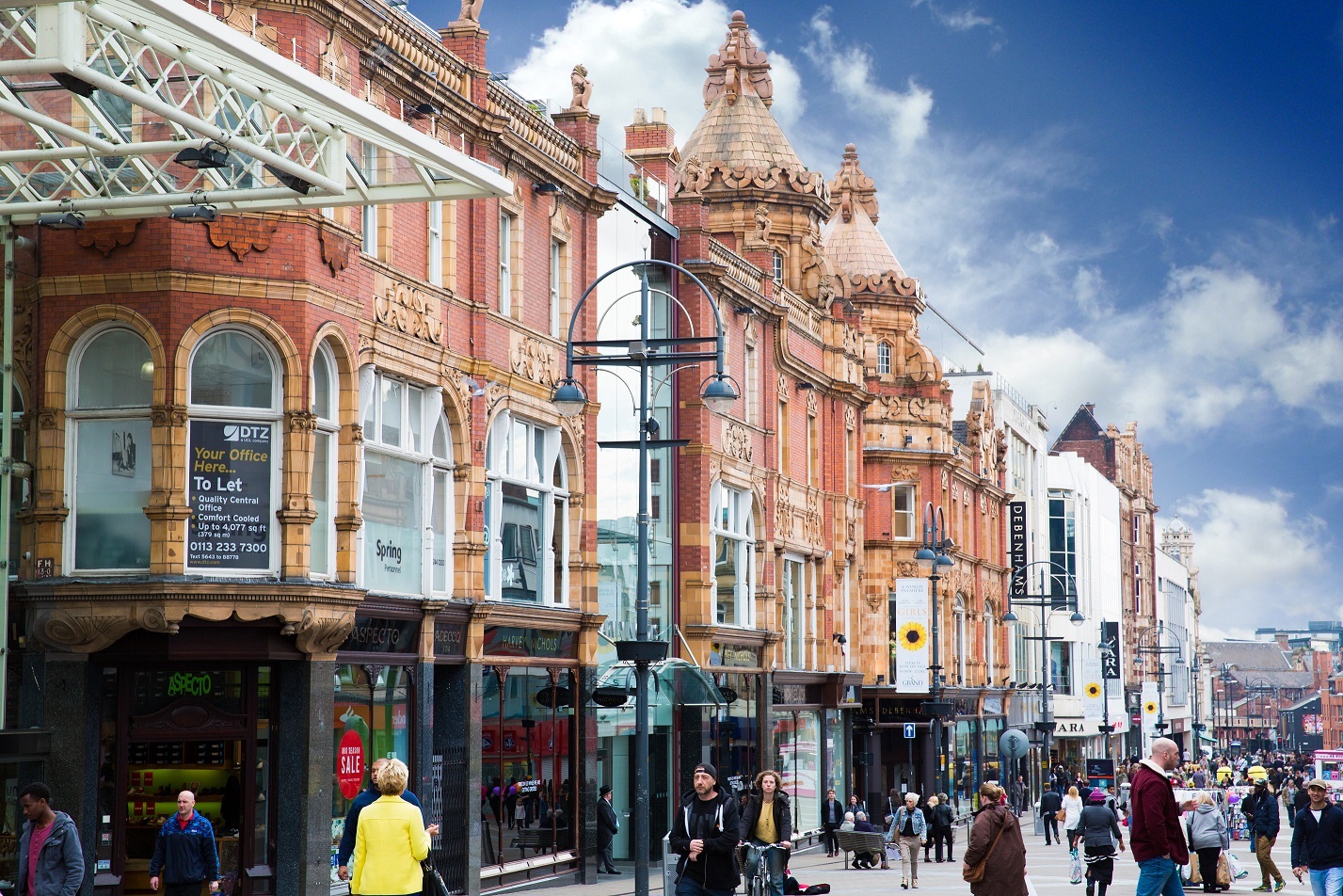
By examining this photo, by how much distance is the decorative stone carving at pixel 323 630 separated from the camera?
71.5 ft

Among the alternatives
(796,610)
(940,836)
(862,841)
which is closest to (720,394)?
(862,841)

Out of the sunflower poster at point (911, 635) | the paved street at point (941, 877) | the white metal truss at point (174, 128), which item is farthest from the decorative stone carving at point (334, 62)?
the sunflower poster at point (911, 635)

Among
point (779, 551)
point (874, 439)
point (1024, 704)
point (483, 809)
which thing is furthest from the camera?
point (1024, 704)

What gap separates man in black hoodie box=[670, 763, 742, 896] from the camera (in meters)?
15.9

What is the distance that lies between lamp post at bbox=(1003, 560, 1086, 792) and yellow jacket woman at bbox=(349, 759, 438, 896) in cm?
5518

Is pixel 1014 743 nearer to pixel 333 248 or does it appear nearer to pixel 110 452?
pixel 333 248

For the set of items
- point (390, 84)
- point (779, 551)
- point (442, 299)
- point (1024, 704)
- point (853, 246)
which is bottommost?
point (1024, 704)

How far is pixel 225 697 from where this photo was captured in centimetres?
2195

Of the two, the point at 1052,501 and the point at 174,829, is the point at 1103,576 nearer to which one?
the point at 1052,501

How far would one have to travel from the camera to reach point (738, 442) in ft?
133

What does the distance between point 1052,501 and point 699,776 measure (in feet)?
280

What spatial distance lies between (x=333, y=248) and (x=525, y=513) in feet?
27.3

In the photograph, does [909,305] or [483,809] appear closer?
[483,809]

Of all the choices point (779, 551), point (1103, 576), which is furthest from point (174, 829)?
point (1103, 576)
